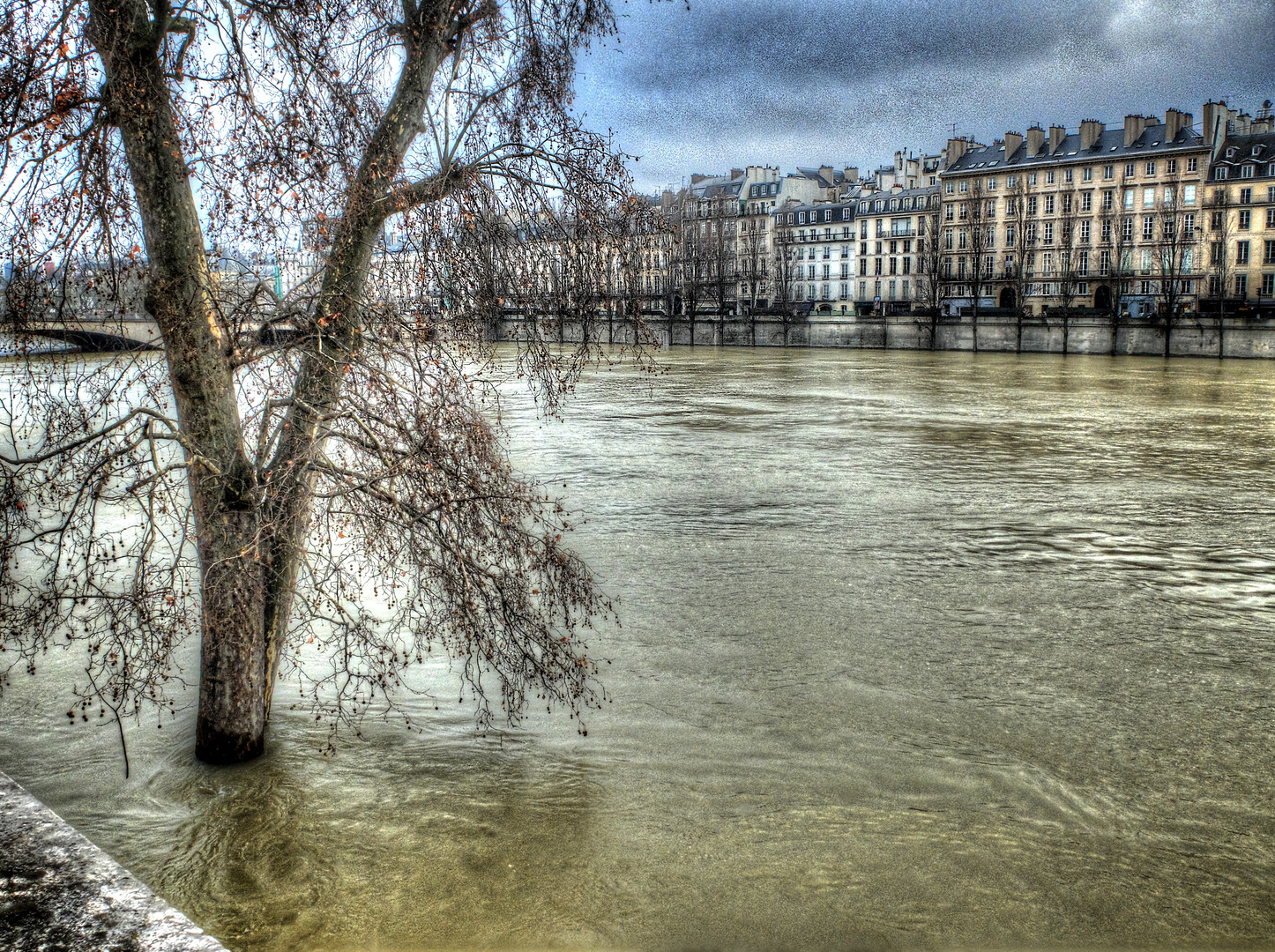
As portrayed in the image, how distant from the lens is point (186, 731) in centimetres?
906

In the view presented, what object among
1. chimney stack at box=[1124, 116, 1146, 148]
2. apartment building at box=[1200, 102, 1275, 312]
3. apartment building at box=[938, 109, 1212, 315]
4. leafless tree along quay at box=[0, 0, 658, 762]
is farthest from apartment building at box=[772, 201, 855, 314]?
leafless tree along quay at box=[0, 0, 658, 762]

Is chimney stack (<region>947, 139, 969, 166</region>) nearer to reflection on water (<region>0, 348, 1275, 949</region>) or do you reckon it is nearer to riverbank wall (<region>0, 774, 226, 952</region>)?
reflection on water (<region>0, 348, 1275, 949</region>)

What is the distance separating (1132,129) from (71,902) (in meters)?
91.0

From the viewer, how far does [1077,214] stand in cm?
A: 8400

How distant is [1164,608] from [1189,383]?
3346 cm

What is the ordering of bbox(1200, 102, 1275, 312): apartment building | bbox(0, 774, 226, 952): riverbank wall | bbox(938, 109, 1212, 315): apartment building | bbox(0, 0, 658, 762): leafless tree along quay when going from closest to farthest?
1. bbox(0, 774, 226, 952): riverbank wall
2. bbox(0, 0, 658, 762): leafless tree along quay
3. bbox(1200, 102, 1275, 312): apartment building
4. bbox(938, 109, 1212, 315): apartment building

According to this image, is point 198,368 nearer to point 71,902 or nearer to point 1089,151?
point 71,902

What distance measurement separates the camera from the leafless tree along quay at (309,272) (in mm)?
6168

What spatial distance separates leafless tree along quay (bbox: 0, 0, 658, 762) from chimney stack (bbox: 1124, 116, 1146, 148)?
280ft

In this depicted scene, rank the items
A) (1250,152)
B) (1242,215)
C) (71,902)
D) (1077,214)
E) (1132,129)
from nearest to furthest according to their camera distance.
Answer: (71,902) → (1242,215) → (1250,152) → (1132,129) → (1077,214)

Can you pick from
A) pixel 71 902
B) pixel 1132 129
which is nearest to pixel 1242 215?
pixel 1132 129

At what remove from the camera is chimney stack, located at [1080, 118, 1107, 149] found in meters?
84.2

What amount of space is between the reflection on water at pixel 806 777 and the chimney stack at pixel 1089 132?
77145 mm

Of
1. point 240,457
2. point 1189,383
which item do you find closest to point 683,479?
point 240,457
